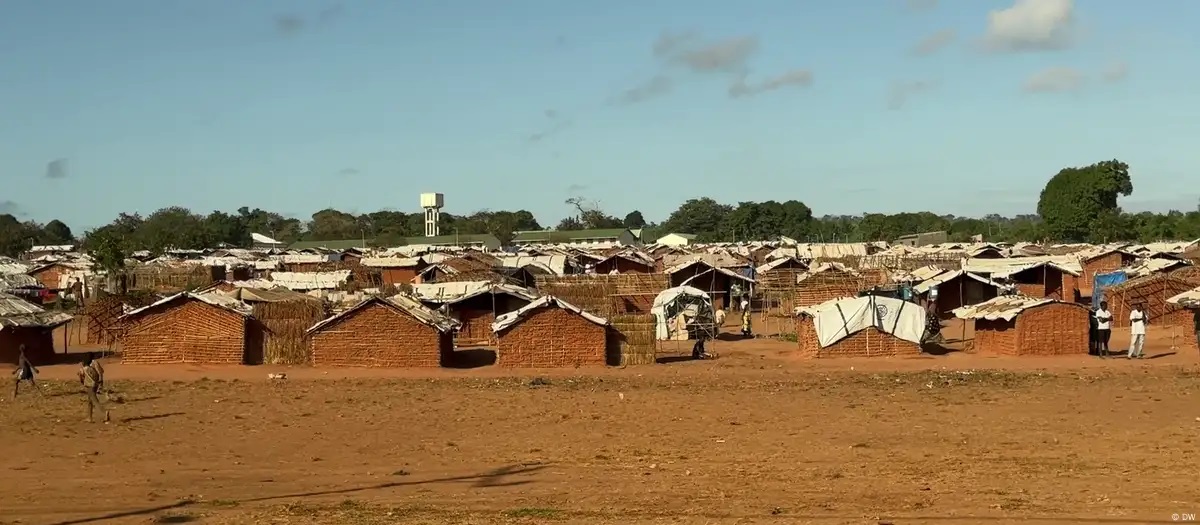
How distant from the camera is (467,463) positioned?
1739 centimetres

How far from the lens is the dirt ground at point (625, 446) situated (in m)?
13.8

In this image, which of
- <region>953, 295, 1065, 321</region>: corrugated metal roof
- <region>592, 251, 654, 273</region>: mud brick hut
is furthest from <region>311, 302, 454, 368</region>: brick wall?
<region>592, 251, 654, 273</region>: mud brick hut

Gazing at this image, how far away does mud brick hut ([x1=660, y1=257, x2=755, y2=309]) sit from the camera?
49.6m

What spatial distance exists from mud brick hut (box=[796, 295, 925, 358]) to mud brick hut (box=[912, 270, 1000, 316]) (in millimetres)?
13023

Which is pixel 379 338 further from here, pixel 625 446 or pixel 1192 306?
pixel 1192 306

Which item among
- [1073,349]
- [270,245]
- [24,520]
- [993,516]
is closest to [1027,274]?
[1073,349]

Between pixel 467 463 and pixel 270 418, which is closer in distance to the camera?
pixel 467 463

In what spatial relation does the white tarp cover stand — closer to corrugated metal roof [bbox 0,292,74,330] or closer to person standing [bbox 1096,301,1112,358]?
person standing [bbox 1096,301,1112,358]

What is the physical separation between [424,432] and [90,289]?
123 ft

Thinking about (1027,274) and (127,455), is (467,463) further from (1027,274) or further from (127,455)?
(1027,274)

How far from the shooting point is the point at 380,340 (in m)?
30.5

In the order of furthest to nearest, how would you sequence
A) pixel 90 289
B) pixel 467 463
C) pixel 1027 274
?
1. pixel 90 289
2. pixel 1027 274
3. pixel 467 463

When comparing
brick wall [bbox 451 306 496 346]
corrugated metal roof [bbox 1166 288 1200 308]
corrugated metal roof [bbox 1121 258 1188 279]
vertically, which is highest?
corrugated metal roof [bbox 1121 258 1188 279]

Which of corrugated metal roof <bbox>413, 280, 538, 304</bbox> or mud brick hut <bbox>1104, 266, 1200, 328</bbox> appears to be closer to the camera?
corrugated metal roof <bbox>413, 280, 538, 304</bbox>
